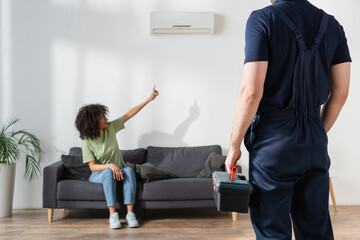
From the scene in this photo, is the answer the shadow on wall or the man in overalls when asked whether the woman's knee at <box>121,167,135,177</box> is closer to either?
the shadow on wall

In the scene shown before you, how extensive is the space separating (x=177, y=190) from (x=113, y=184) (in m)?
0.59

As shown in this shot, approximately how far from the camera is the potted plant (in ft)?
13.0

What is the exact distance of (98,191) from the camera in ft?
12.1

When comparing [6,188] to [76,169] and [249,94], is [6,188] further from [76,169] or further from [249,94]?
[249,94]

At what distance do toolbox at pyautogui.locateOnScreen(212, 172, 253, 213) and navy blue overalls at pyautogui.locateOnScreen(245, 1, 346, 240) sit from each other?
0.05 meters

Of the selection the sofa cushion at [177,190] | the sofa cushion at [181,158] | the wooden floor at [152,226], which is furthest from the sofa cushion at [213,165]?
the wooden floor at [152,226]

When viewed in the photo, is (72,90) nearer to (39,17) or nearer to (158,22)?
(39,17)

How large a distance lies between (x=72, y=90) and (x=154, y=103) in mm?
926

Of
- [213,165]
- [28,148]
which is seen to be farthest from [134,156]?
[28,148]

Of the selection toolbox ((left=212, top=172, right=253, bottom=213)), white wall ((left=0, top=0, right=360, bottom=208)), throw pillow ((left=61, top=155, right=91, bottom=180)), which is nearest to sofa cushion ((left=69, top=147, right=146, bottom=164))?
white wall ((left=0, top=0, right=360, bottom=208))

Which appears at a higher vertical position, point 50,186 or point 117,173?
point 117,173

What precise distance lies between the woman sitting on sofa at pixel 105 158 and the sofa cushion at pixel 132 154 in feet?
1.34

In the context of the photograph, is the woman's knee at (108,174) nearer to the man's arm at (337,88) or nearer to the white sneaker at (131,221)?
the white sneaker at (131,221)

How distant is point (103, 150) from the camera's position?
3748 millimetres
